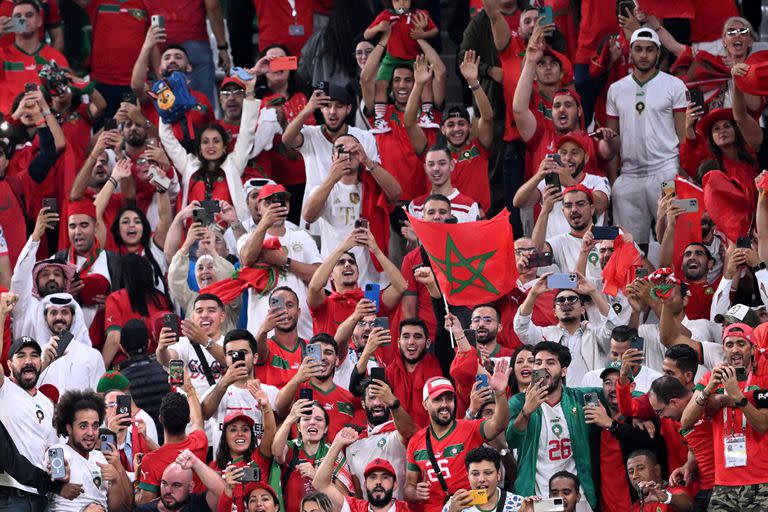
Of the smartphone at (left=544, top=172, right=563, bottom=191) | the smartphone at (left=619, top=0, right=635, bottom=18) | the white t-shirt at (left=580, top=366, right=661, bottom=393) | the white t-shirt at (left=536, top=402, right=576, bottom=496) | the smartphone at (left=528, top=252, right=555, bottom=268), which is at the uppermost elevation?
the smartphone at (left=619, top=0, right=635, bottom=18)

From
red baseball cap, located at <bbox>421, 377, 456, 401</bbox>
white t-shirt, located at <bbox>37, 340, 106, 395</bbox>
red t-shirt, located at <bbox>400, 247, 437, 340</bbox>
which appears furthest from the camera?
red t-shirt, located at <bbox>400, 247, 437, 340</bbox>

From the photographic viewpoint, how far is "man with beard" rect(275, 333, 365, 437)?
536 inches

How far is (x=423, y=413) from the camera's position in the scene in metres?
14.0

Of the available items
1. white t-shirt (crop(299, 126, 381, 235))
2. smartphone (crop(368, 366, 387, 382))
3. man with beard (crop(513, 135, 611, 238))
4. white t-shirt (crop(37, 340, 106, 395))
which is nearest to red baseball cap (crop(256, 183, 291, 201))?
white t-shirt (crop(299, 126, 381, 235))

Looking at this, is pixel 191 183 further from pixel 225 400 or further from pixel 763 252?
pixel 763 252

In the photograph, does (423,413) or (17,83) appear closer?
(423,413)

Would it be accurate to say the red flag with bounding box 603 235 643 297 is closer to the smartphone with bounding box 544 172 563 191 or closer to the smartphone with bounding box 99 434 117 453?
the smartphone with bounding box 544 172 563 191

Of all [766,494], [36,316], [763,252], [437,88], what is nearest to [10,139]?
[36,316]

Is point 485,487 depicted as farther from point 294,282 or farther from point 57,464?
point 294,282

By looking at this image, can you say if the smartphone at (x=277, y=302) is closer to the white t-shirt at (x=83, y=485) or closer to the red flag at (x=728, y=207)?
the white t-shirt at (x=83, y=485)

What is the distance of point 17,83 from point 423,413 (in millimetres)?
5523

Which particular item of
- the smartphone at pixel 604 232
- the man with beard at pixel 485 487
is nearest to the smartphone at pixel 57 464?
the man with beard at pixel 485 487

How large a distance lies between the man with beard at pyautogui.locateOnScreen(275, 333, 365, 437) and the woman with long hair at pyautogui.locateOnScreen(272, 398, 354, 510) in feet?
1.08

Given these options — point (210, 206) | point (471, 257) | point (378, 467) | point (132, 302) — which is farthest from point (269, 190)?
point (378, 467)
